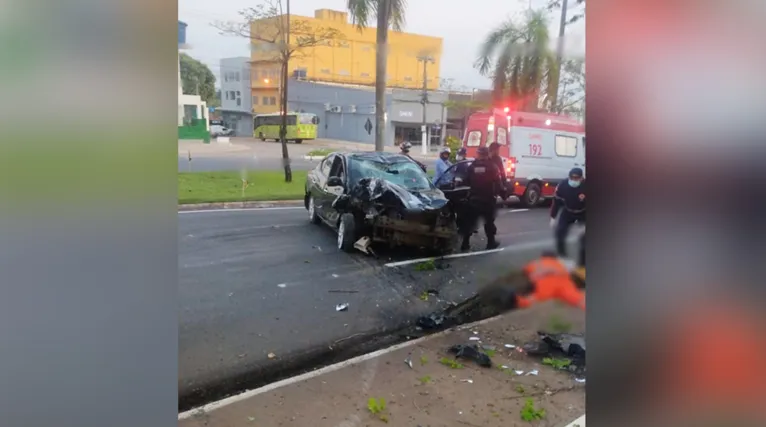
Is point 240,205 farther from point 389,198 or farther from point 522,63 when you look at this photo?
point 522,63

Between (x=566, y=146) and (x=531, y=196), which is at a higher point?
(x=566, y=146)

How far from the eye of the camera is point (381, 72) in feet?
8.85

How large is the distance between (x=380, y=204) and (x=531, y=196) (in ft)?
3.40

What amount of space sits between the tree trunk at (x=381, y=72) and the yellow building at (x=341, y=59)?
0.03 meters

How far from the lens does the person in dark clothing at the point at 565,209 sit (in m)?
2.24

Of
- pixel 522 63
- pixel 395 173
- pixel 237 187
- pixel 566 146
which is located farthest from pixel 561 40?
pixel 237 187

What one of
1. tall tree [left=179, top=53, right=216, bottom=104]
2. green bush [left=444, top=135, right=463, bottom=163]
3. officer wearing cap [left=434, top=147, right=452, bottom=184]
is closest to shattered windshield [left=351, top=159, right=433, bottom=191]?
officer wearing cap [left=434, top=147, right=452, bottom=184]

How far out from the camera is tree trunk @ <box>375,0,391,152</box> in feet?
8.32
